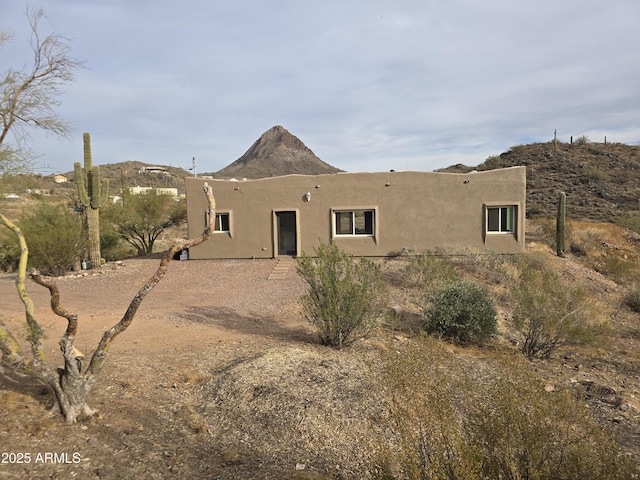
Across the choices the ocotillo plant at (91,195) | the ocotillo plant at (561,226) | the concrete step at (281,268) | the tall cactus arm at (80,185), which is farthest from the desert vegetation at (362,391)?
the ocotillo plant at (561,226)

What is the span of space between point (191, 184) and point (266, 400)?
15.4 m

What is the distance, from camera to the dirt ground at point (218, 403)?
12.7ft

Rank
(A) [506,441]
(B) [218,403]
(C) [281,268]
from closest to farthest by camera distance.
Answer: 1. (A) [506,441]
2. (B) [218,403]
3. (C) [281,268]

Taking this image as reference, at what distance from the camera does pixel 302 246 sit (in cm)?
1864

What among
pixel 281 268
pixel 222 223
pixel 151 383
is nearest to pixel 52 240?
pixel 222 223

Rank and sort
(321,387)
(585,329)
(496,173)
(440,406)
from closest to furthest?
(440,406) → (321,387) → (585,329) → (496,173)

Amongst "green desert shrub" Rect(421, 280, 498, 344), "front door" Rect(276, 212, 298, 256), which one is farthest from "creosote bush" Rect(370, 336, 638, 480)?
"front door" Rect(276, 212, 298, 256)

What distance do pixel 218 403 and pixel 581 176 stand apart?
40926mm

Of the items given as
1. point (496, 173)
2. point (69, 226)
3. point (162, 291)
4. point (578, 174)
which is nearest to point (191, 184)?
point (69, 226)

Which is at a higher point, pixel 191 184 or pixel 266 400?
pixel 191 184

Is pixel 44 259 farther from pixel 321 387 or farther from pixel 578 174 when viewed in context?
pixel 578 174

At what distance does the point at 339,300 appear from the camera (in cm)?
737

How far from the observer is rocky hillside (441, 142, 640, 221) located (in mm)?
32250

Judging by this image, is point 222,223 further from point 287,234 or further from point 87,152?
point 87,152
